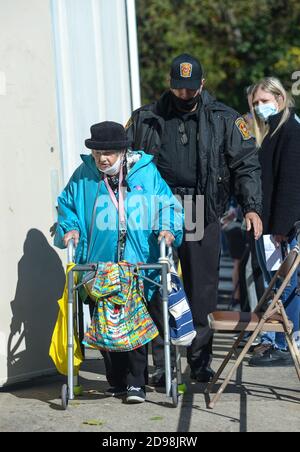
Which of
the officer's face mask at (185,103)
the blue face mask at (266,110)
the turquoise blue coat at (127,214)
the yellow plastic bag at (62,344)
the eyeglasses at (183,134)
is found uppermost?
the officer's face mask at (185,103)

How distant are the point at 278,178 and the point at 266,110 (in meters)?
0.56

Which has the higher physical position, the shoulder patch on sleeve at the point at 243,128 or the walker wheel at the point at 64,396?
the shoulder patch on sleeve at the point at 243,128

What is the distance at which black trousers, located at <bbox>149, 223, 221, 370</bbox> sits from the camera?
6727 millimetres

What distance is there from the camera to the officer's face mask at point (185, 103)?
6590 millimetres

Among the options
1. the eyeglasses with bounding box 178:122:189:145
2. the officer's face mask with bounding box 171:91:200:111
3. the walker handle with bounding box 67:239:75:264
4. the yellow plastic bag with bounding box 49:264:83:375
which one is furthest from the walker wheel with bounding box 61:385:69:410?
the officer's face mask with bounding box 171:91:200:111

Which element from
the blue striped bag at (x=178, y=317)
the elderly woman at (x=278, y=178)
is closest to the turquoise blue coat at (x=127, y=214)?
the blue striped bag at (x=178, y=317)

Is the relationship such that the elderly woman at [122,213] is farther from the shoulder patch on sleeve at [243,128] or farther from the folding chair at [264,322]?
the shoulder patch on sleeve at [243,128]

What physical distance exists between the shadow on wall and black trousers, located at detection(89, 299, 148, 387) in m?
0.62

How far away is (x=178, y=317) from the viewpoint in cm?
612

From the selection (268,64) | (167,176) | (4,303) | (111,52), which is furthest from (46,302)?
(268,64)

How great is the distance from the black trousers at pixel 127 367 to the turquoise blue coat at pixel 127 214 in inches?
14.8

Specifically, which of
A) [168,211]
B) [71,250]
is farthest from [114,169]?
[71,250]

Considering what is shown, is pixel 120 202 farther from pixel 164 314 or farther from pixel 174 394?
pixel 174 394
